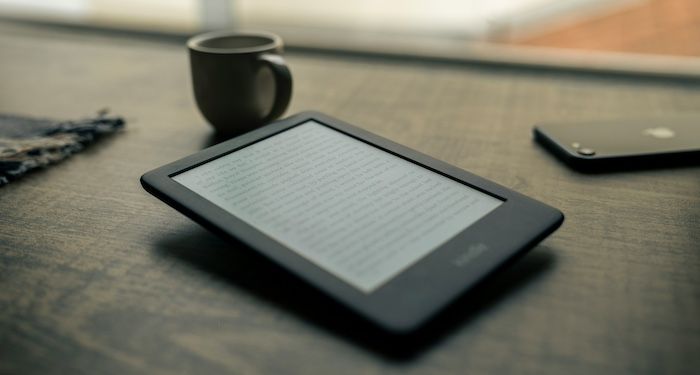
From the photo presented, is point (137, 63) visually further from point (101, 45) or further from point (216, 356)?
point (216, 356)

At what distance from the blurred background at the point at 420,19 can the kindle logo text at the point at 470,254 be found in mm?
571

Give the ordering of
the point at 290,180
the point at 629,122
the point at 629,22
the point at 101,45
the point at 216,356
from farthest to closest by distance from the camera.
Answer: the point at 629,22 < the point at 101,45 < the point at 629,122 < the point at 290,180 < the point at 216,356

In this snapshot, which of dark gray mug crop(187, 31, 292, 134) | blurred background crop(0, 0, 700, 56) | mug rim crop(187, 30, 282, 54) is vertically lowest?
blurred background crop(0, 0, 700, 56)

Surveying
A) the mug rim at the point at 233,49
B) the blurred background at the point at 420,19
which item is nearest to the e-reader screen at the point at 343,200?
the mug rim at the point at 233,49

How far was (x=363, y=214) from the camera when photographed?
1.15ft

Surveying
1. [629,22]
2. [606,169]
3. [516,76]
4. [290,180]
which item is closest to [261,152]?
[290,180]

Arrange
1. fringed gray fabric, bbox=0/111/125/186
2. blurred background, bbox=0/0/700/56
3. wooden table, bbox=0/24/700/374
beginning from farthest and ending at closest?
blurred background, bbox=0/0/700/56, fringed gray fabric, bbox=0/111/125/186, wooden table, bbox=0/24/700/374

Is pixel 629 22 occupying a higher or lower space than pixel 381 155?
lower

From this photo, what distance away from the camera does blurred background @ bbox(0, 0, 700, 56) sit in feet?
3.35

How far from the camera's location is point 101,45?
0.88 m

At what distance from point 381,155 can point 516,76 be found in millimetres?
379

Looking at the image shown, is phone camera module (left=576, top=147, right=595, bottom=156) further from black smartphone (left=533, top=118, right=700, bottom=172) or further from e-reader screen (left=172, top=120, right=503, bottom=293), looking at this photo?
e-reader screen (left=172, top=120, right=503, bottom=293)

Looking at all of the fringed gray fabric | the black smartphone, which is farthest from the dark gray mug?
the black smartphone

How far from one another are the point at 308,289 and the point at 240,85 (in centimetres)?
27
